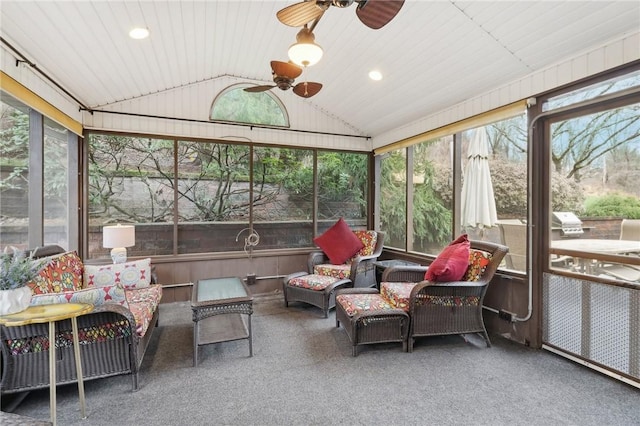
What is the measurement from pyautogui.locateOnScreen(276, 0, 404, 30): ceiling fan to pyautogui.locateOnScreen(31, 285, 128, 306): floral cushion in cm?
221

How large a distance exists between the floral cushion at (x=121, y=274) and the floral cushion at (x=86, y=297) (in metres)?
1.11

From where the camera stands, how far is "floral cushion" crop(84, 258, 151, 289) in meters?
3.26

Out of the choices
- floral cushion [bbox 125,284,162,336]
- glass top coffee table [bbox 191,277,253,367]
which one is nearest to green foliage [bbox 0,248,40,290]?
floral cushion [bbox 125,284,162,336]

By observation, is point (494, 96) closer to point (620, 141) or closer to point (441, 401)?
point (620, 141)

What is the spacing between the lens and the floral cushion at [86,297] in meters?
2.05

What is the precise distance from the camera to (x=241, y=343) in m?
3.22

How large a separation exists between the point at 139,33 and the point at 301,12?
6.03 feet

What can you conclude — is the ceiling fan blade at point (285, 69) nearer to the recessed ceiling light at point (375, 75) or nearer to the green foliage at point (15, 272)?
the recessed ceiling light at point (375, 75)

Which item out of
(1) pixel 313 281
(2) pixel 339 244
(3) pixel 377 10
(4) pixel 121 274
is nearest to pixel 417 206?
(2) pixel 339 244

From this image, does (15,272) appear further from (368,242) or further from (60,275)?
(368,242)

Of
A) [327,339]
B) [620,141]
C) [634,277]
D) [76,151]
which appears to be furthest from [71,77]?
[634,277]

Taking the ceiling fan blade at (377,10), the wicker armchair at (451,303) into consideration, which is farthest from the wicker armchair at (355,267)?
the ceiling fan blade at (377,10)

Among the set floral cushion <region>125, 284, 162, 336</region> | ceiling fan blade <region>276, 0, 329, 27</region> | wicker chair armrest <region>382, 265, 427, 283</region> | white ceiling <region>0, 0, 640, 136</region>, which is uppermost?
white ceiling <region>0, 0, 640, 136</region>

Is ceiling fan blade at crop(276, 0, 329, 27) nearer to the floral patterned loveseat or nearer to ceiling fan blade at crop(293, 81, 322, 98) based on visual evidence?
ceiling fan blade at crop(293, 81, 322, 98)
